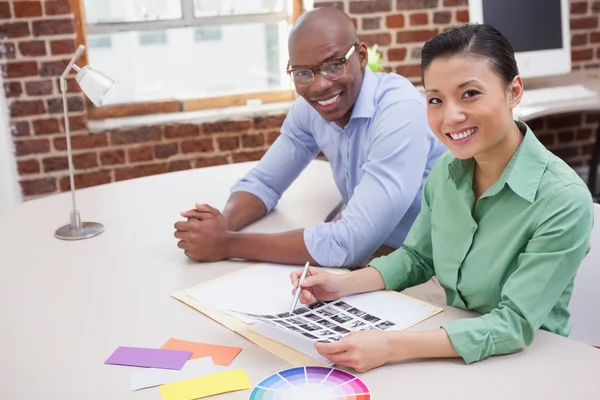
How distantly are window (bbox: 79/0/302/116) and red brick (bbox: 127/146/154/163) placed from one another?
0.78 feet

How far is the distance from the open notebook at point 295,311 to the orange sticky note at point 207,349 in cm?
7

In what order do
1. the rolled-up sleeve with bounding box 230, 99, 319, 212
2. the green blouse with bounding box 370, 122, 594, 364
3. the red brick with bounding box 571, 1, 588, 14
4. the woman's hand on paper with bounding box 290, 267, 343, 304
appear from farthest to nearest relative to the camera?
the red brick with bounding box 571, 1, 588, 14, the rolled-up sleeve with bounding box 230, 99, 319, 212, the woman's hand on paper with bounding box 290, 267, 343, 304, the green blouse with bounding box 370, 122, 594, 364

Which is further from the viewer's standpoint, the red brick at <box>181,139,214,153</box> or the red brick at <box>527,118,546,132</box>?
the red brick at <box>527,118,546,132</box>

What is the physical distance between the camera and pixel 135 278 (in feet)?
5.14

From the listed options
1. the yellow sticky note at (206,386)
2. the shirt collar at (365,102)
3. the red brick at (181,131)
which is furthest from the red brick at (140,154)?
the yellow sticky note at (206,386)

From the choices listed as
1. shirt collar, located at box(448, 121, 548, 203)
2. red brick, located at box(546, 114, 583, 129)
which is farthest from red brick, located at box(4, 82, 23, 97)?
red brick, located at box(546, 114, 583, 129)

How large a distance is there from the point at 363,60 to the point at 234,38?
5.87 feet

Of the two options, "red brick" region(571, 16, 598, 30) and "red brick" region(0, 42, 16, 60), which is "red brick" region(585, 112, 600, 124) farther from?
"red brick" region(0, 42, 16, 60)

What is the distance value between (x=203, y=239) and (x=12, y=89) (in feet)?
6.16

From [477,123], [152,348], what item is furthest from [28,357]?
[477,123]

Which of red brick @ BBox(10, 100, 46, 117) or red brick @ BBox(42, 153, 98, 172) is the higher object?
red brick @ BBox(10, 100, 46, 117)

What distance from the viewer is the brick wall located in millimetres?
3074

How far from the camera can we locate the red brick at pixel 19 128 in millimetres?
3135

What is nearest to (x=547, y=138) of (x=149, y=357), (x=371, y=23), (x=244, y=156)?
(x=371, y=23)
